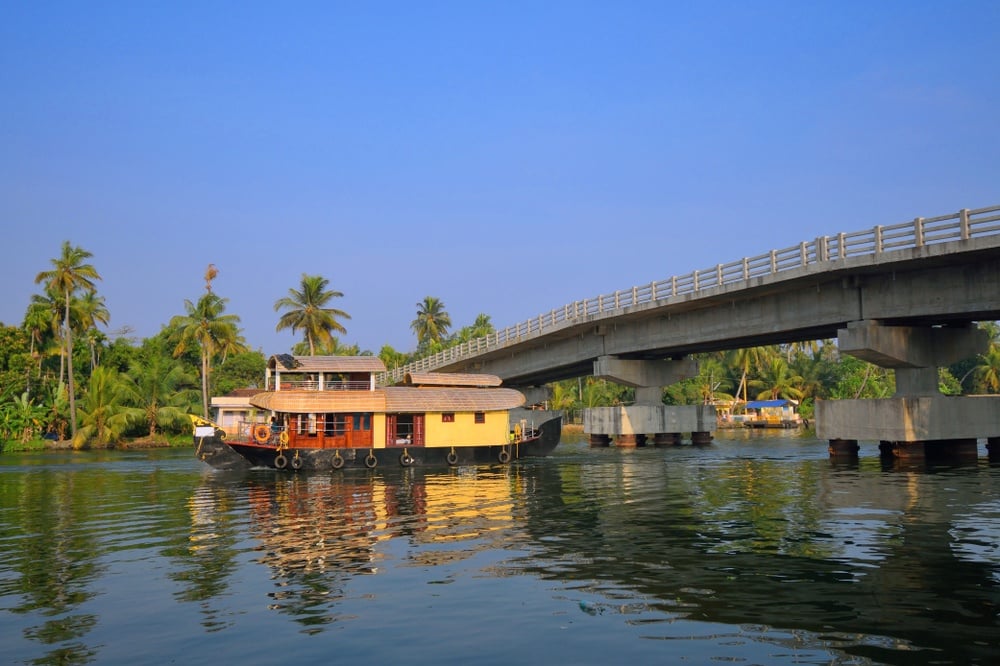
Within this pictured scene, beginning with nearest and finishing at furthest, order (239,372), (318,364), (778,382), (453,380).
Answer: (318,364) → (453,380) → (239,372) → (778,382)

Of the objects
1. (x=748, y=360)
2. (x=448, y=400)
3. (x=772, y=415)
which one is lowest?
(x=772, y=415)

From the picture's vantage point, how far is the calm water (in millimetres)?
10312

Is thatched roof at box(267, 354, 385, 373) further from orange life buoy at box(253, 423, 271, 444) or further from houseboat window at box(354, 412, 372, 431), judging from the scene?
orange life buoy at box(253, 423, 271, 444)

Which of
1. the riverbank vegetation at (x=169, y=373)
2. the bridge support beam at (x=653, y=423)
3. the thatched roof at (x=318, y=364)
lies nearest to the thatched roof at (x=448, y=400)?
the thatched roof at (x=318, y=364)

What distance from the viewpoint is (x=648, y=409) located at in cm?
5688

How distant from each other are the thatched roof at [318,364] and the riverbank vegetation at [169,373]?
3714 cm

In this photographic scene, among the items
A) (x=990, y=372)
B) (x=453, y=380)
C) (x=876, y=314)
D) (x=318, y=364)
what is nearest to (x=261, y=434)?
(x=318, y=364)

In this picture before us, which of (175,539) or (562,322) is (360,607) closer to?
(175,539)

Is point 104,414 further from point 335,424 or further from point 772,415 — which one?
point 772,415

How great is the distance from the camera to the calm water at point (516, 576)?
1031 centimetres

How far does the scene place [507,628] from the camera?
36.4 ft

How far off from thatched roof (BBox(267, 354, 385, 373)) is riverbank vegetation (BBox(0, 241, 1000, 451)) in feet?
122

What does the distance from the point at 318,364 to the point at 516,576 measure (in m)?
26.7

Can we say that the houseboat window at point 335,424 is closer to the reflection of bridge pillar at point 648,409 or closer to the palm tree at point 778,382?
the reflection of bridge pillar at point 648,409
